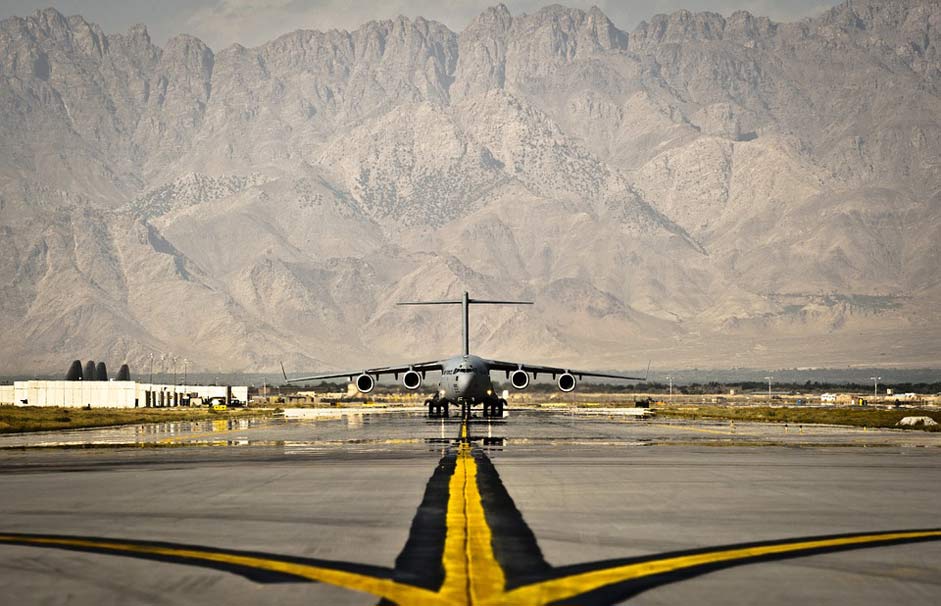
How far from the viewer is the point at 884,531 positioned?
46.5ft

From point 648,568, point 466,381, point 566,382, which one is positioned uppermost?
point 466,381


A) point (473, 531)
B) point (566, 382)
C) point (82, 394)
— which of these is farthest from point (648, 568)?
point (82, 394)

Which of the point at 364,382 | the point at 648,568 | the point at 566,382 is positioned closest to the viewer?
the point at 648,568

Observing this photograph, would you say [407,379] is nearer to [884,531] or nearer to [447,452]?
[447,452]

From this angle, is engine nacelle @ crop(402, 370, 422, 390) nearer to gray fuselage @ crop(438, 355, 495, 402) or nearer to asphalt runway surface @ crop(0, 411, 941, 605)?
gray fuselage @ crop(438, 355, 495, 402)

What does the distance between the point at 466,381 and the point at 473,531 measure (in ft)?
174

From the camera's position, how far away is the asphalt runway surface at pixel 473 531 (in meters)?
10.4

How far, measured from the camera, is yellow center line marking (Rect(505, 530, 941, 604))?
10.0 metres

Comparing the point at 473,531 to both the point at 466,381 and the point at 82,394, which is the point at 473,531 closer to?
the point at 466,381

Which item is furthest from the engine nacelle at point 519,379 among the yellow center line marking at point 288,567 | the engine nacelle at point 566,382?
the yellow center line marking at point 288,567

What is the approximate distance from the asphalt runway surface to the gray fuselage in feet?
128

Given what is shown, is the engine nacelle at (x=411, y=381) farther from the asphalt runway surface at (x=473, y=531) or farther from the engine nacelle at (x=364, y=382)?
the asphalt runway surface at (x=473, y=531)

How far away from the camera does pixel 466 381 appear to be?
219 feet

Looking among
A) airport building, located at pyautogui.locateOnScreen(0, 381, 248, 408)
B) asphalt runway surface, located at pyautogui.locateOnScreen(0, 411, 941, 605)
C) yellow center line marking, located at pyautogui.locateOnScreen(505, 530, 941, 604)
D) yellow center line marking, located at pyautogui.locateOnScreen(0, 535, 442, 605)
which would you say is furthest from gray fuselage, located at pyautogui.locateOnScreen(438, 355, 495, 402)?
airport building, located at pyautogui.locateOnScreen(0, 381, 248, 408)
